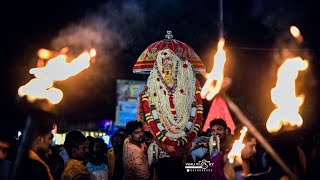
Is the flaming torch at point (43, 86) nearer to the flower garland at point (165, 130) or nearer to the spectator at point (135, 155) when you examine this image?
the spectator at point (135, 155)

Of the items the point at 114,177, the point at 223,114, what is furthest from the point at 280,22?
the point at 114,177

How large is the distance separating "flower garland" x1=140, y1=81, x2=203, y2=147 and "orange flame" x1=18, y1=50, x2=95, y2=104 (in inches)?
115

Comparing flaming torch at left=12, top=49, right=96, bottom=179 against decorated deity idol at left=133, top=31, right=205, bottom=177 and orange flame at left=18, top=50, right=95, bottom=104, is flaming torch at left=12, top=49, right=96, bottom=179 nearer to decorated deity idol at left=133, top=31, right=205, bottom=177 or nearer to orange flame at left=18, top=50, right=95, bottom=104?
orange flame at left=18, top=50, right=95, bottom=104

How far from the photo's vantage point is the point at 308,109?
23.0 meters

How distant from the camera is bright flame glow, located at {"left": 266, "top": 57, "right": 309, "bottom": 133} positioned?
5.88 m

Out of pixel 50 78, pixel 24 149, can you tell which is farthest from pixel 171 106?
pixel 24 149

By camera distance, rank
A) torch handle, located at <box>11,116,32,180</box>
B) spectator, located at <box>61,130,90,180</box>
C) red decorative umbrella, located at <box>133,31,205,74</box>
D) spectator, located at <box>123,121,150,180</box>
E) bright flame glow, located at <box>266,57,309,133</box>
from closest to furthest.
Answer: torch handle, located at <box>11,116,32,180</box>
bright flame glow, located at <box>266,57,309,133</box>
spectator, located at <box>61,130,90,180</box>
spectator, located at <box>123,121,150,180</box>
red decorative umbrella, located at <box>133,31,205,74</box>

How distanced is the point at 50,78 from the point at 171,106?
3946mm

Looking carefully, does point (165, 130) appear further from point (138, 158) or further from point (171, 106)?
point (138, 158)

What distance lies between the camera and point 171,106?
9008mm

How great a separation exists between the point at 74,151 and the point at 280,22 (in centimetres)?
1364

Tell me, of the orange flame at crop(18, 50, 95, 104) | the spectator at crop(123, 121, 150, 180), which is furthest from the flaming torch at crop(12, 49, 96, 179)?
the spectator at crop(123, 121, 150, 180)

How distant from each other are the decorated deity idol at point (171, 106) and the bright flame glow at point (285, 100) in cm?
260

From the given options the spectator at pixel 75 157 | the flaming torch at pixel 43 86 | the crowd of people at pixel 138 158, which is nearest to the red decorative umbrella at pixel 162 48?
the crowd of people at pixel 138 158
